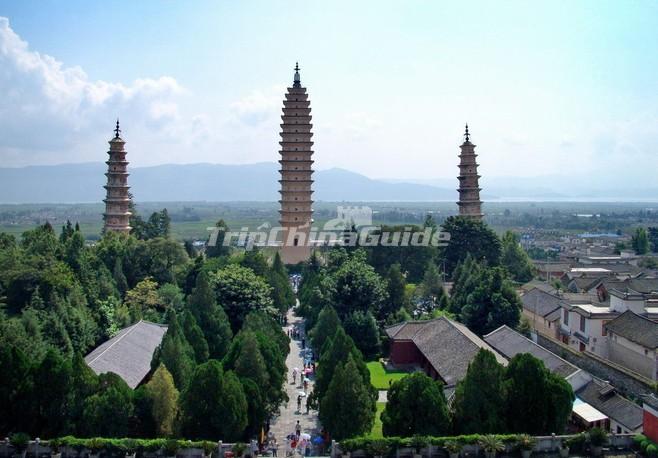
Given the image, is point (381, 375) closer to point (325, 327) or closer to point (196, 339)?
point (325, 327)

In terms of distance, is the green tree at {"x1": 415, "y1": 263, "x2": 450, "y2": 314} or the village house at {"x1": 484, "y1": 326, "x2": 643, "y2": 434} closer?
the village house at {"x1": 484, "y1": 326, "x2": 643, "y2": 434}

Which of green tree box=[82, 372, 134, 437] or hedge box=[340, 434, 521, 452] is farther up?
green tree box=[82, 372, 134, 437]

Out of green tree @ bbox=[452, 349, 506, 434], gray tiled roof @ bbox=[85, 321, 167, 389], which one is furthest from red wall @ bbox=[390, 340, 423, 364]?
green tree @ bbox=[452, 349, 506, 434]

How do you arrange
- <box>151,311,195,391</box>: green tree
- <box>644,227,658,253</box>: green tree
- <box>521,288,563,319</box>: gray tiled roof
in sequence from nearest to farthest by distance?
<box>151,311,195,391</box>: green tree
<box>521,288,563,319</box>: gray tiled roof
<box>644,227,658,253</box>: green tree

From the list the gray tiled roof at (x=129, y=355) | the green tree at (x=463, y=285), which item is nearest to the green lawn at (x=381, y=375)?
the green tree at (x=463, y=285)

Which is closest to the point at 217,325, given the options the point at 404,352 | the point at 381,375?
the point at 381,375

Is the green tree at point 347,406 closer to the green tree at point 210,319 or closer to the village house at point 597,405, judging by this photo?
the village house at point 597,405

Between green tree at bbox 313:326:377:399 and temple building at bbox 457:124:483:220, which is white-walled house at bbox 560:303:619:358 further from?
temple building at bbox 457:124:483:220

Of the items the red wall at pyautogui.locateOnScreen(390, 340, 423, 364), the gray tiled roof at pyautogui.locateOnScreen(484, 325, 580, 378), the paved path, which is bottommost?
the paved path
